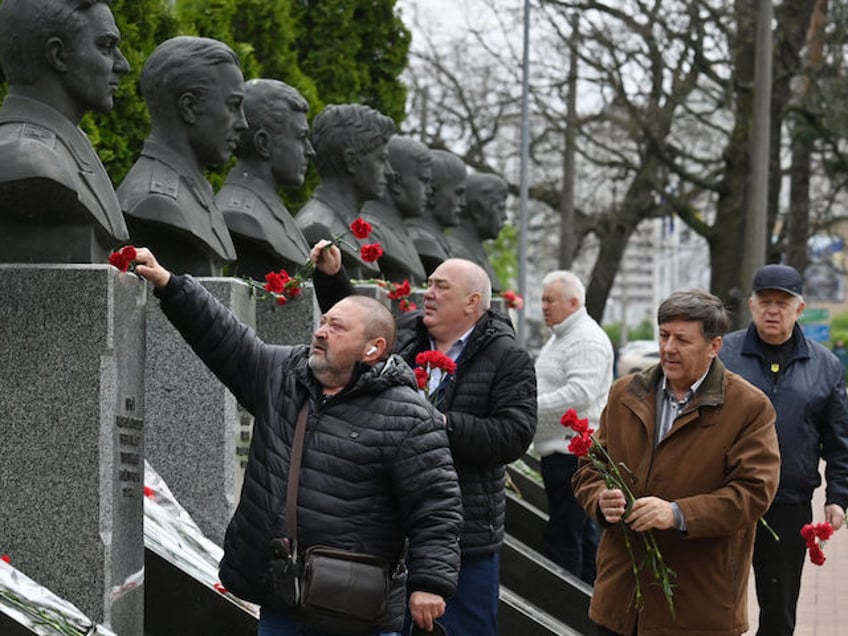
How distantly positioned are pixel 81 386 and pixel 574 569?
190 inches

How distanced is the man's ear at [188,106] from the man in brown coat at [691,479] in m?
3.13

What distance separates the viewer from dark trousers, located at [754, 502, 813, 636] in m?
7.07

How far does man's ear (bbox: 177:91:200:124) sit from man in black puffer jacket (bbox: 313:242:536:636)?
5.91 ft

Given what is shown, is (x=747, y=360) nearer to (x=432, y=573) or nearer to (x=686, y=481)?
(x=686, y=481)

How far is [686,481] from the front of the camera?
5.48 m

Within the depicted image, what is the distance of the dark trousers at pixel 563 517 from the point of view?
986 centimetres

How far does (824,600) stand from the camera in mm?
11047

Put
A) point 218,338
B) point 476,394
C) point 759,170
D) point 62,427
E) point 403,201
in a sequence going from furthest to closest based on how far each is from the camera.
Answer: point 759,170, point 403,201, point 476,394, point 62,427, point 218,338

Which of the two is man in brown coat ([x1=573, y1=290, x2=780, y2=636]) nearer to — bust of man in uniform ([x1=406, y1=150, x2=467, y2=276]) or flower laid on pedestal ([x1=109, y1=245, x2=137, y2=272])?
flower laid on pedestal ([x1=109, y1=245, x2=137, y2=272])

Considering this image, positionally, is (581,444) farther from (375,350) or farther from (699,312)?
(375,350)

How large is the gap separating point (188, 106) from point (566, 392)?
117 inches

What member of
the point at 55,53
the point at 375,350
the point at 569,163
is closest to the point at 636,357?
the point at 569,163

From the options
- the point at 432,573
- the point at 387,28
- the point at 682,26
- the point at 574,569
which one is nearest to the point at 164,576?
the point at 432,573

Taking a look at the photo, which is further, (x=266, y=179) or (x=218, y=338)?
(x=266, y=179)
